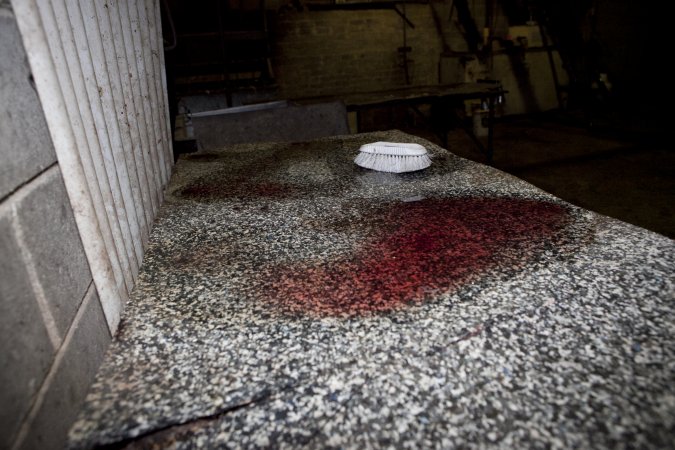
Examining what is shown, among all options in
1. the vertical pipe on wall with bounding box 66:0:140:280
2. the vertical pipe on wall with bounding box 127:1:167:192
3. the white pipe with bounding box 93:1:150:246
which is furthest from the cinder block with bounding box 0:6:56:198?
the vertical pipe on wall with bounding box 127:1:167:192

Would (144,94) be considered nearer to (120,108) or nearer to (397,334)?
(120,108)

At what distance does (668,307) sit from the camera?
816 millimetres

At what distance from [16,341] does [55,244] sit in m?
0.26

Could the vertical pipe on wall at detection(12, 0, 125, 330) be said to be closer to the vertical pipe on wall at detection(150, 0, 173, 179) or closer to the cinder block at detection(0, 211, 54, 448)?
the cinder block at detection(0, 211, 54, 448)

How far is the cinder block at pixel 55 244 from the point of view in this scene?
80 centimetres

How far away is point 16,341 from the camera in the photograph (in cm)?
70

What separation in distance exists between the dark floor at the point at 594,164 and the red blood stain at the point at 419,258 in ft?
11.0

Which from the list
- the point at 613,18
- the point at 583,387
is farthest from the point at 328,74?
the point at 583,387

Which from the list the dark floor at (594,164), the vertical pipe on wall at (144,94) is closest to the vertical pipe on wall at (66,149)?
the vertical pipe on wall at (144,94)

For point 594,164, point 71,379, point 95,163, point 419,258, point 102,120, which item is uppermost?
point 102,120

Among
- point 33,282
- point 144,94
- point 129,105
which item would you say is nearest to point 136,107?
point 129,105

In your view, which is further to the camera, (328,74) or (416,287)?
(328,74)

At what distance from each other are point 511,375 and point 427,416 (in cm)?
18

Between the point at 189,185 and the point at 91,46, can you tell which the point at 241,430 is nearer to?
the point at 91,46
